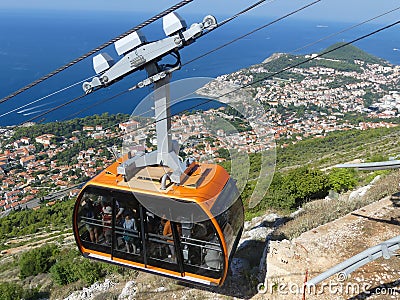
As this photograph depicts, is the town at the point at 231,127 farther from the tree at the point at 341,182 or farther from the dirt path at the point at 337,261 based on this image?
the tree at the point at 341,182

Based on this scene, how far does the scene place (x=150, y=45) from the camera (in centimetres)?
570

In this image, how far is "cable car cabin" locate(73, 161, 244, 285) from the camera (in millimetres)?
5887

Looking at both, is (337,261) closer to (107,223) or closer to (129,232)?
(129,232)

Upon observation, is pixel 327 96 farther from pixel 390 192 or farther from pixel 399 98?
pixel 390 192

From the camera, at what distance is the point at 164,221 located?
621 centimetres

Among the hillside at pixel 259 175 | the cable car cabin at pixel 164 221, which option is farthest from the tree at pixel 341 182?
the cable car cabin at pixel 164 221

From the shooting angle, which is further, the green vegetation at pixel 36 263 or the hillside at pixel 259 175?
the green vegetation at pixel 36 263

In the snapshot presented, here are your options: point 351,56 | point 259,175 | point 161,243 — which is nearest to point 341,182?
point 259,175

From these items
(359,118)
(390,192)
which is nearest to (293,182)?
(390,192)

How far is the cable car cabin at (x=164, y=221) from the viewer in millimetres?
5887

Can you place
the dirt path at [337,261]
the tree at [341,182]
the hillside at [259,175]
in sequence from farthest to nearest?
the tree at [341,182], the hillside at [259,175], the dirt path at [337,261]

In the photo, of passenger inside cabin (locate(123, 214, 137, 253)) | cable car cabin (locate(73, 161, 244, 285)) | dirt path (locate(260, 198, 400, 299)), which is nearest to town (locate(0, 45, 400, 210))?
cable car cabin (locate(73, 161, 244, 285))

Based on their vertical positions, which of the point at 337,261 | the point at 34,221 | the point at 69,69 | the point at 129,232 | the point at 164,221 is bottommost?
the point at 34,221

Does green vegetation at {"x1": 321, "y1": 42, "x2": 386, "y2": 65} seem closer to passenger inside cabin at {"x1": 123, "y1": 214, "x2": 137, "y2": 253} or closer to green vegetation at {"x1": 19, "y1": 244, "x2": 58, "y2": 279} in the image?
green vegetation at {"x1": 19, "y1": 244, "x2": 58, "y2": 279}
